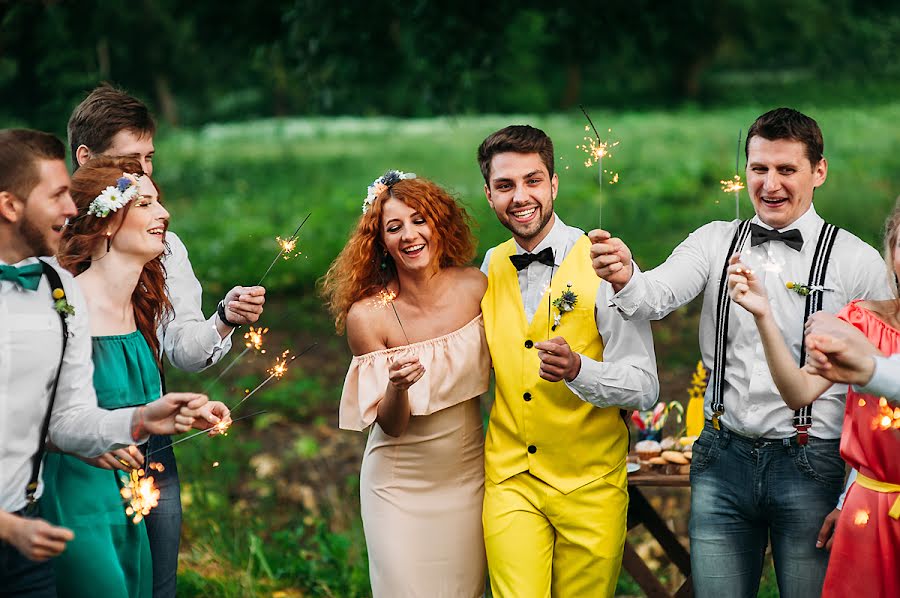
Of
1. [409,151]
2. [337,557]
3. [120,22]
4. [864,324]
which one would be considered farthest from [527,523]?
[409,151]

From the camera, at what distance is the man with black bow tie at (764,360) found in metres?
3.53

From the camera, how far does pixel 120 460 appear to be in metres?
3.25

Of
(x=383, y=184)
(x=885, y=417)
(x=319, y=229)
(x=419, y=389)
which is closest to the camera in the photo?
(x=885, y=417)

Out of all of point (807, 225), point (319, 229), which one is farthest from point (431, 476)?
point (319, 229)

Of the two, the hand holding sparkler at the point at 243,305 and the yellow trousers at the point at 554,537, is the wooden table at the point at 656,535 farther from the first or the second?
the hand holding sparkler at the point at 243,305

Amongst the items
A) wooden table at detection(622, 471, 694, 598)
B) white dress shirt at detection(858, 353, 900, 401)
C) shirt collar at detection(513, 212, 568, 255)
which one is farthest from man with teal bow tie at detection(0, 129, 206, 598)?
wooden table at detection(622, 471, 694, 598)

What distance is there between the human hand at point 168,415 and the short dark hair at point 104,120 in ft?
4.19

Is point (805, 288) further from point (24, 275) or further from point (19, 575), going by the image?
point (19, 575)

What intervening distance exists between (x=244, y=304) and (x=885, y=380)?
80.8 inches

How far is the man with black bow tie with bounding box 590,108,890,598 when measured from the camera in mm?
3529

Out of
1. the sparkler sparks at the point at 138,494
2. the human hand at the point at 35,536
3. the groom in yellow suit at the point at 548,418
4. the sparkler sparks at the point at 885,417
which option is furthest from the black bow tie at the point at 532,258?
the human hand at the point at 35,536

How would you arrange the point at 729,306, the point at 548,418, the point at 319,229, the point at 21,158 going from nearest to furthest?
the point at 21,158 → the point at 729,306 → the point at 548,418 → the point at 319,229

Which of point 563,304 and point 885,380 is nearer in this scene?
Result: point 885,380

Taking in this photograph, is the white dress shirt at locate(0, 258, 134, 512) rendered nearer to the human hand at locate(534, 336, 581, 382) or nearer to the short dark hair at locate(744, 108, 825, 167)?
the human hand at locate(534, 336, 581, 382)
